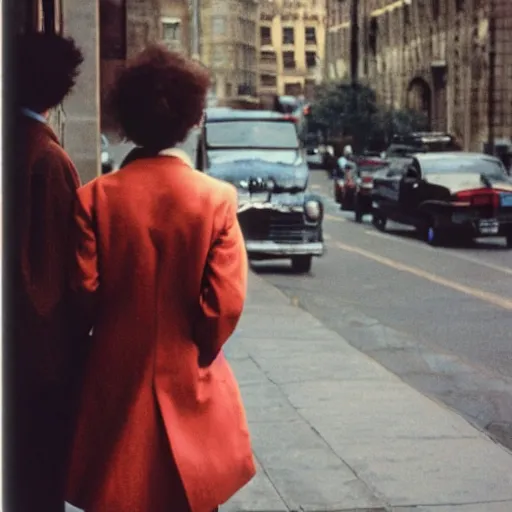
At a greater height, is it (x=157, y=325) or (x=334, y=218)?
(x=157, y=325)

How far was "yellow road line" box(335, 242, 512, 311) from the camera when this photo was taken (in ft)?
46.6

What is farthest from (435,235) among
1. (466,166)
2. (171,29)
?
(171,29)

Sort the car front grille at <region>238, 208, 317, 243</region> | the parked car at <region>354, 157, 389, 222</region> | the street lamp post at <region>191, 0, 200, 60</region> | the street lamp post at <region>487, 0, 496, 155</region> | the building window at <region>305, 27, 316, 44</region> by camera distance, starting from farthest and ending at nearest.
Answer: the street lamp post at <region>487, 0, 496, 155</region> < the parked car at <region>354, 157, 389, 222</region> < the building window at <region>305, 27, 316, 44</region> < the car front grille at <region>238, 208, 317, 243</region> < the street lamp post at <region>191, 0, 200, 60</region>

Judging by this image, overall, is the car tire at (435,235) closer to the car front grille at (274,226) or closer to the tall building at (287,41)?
the tall building at (287,41)

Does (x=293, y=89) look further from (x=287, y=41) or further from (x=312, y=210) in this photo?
(x=312, y=210)

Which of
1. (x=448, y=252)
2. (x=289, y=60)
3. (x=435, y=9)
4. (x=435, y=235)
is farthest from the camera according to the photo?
(x=435, y=9)

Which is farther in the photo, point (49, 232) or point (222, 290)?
point (49, 232)

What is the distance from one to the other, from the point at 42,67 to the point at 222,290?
98 centimetres

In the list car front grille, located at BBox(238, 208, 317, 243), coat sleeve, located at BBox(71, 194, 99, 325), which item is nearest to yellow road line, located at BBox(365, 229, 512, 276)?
car front grille, located at BBox(238, 208, 317, 243)

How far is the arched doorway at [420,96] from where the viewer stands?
56062mm

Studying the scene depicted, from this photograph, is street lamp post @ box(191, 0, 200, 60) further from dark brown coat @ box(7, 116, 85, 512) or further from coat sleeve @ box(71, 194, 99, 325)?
coat sleeve @ box(71, 194, 99, 325)

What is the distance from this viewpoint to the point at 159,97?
3.83m

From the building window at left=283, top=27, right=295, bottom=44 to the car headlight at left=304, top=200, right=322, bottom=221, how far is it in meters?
2.23

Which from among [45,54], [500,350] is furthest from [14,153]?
[500,350]
